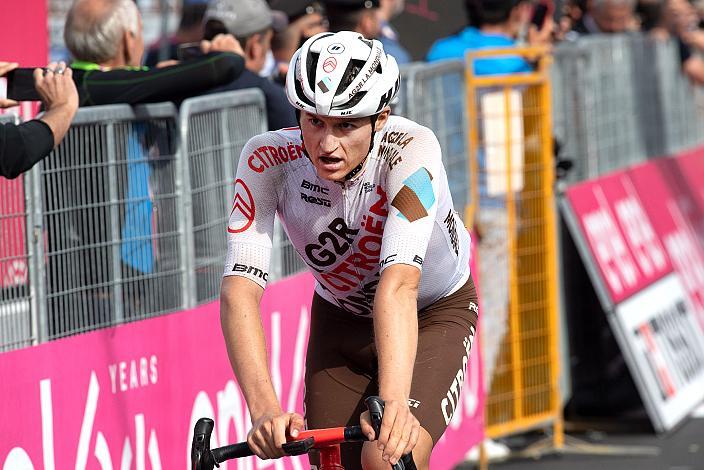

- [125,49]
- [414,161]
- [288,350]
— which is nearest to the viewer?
[414,161]

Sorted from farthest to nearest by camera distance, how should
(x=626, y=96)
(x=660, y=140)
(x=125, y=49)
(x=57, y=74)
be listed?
(x=660, y=140) < (x=626, y=96) < (x=125, y=49) < (x=57, y=74)

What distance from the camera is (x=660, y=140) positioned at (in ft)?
47.2

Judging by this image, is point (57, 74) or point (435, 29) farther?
point (435, 29)

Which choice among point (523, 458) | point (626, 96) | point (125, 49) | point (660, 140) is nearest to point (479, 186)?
point (523, 458)

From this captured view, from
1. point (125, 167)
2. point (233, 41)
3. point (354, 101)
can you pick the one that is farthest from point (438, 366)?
point (233, 41)

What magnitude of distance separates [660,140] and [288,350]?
8.22m

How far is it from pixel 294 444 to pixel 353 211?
115 centimetres

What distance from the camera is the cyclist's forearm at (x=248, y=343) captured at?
422 cm

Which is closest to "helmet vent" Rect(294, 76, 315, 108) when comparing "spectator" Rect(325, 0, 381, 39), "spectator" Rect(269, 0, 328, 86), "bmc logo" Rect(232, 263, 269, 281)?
"bmc logo" Rect(232, 263, 269, 281)

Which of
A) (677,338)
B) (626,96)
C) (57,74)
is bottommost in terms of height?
(677,338)

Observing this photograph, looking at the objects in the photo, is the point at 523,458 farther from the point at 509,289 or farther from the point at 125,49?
the point at 125,49

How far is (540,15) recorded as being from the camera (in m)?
10.5

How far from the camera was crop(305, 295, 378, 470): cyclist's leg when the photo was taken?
5.08m

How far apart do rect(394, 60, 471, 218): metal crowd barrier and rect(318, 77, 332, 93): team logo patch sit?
371 centimetres
